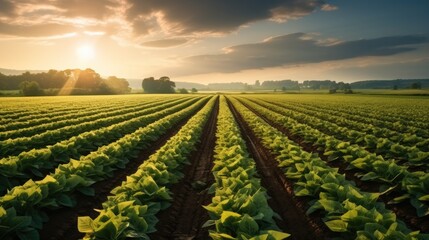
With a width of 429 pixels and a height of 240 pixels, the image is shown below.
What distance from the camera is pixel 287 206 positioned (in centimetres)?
727

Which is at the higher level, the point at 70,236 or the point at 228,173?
the point at 228,173

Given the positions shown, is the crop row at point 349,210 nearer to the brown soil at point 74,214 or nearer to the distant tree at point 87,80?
the brown soil at point 74,214

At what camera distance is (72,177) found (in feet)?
22.1

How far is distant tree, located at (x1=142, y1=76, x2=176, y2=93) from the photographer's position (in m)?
156

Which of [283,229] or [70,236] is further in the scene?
[283,229]

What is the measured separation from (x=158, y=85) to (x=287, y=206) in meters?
153

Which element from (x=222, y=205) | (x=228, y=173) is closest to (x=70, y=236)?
(x=222, y=205)

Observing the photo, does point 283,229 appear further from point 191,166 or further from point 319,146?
point 319,146

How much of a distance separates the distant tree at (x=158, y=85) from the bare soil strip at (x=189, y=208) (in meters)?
147

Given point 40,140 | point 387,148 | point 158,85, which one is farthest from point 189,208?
point 158,85

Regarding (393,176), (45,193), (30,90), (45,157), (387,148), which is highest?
(30,90)

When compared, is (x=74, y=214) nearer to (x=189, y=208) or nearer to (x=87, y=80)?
(x=189, y=208)

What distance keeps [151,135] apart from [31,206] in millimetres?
10600

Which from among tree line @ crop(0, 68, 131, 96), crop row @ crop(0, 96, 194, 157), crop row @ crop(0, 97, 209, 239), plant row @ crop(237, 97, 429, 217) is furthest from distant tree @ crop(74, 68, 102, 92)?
plant row @ crop(237, 97, 429, 217)
